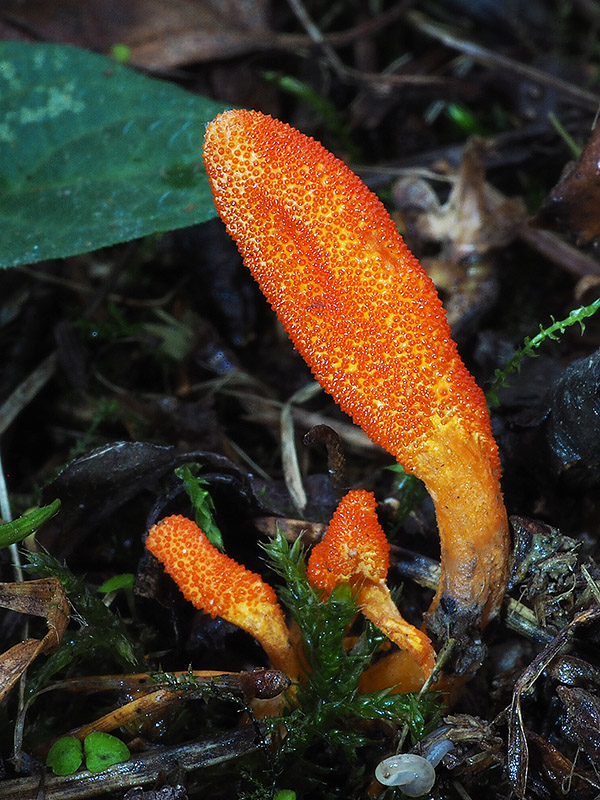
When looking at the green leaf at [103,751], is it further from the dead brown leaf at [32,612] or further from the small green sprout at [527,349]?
the small green sprout at [527,349]

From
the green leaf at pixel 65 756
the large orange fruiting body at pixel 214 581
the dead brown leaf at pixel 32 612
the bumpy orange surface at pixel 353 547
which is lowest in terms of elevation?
the green leaf at pixel 65 756

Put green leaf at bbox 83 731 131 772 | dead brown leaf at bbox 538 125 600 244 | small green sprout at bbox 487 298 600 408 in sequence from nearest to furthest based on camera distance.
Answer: green leaf at bbox 83 731 131 772 → small green sprout at bbox 487 298 600 408 → dead brown leaf at bbox 538 125 600 244

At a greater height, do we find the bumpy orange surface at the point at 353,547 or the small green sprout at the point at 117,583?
the bumpy orange surface at the point at 353,547

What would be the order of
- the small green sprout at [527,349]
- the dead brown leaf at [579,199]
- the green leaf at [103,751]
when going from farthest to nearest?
the dead brown leaf at [579,199] < the small green sprout at [527,349] < the green leaf at [103,751]

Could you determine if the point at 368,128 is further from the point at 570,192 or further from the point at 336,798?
the point at 336,798

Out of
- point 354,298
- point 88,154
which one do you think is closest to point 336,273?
point 354,298

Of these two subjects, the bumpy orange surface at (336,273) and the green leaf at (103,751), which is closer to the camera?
the bumpy orange surface at (336,273)

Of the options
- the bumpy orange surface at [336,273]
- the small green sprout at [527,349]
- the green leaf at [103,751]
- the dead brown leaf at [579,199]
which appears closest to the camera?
the bumpy orange surface at [336,273]

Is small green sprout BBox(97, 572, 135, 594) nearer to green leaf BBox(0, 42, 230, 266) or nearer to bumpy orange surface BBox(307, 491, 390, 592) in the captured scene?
bumpy orange surface BBox(307, 491, 390, 592)

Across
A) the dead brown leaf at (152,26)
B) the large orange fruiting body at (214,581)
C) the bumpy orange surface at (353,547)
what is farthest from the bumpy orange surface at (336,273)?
the dead brown leaf at (152,26)

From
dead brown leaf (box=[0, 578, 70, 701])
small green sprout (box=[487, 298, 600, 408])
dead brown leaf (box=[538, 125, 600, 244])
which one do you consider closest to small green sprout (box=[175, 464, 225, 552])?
dead brown leaf (box=[0, 578, 70, 701])
